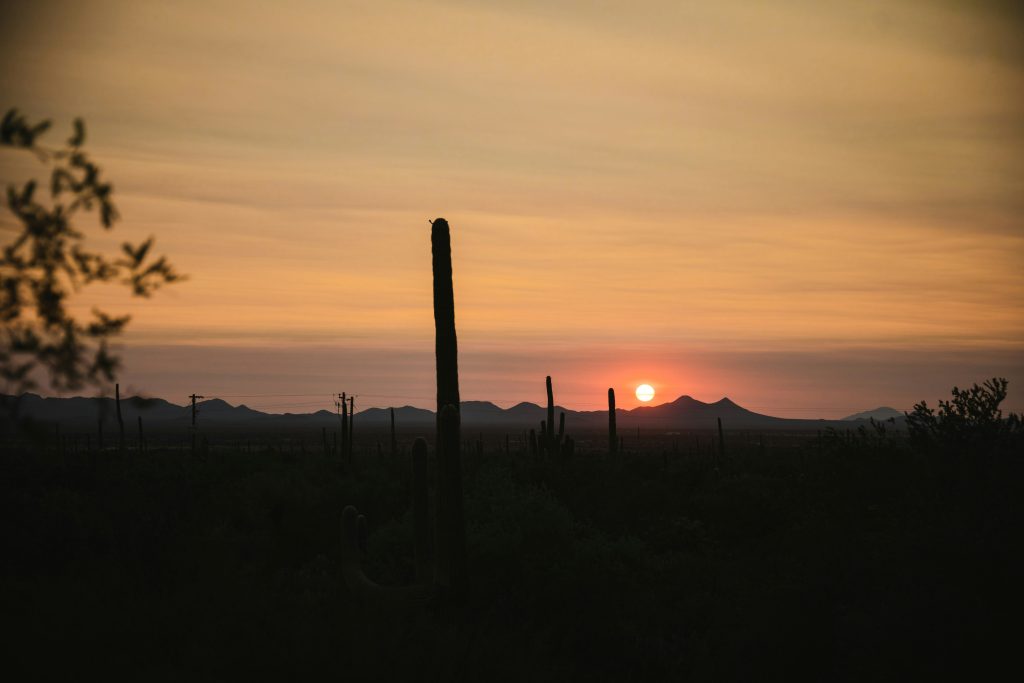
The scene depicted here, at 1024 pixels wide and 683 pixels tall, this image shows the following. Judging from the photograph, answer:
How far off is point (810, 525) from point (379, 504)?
35.7ft

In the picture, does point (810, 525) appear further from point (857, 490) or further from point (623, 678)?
point (623, 678)

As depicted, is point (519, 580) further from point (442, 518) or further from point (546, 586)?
point (442, 518)

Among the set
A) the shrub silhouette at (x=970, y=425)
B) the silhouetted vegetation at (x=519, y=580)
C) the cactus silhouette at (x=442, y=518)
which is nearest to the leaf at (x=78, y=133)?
the silhouetted vegetation at (x=519, y=580)

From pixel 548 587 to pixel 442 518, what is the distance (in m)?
2.93

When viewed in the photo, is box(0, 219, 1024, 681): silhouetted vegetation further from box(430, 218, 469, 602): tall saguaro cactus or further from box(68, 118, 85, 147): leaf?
box(68, 118, 85, 147): leaf

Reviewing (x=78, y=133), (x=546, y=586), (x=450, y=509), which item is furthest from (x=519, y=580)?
(x=78, y=133)

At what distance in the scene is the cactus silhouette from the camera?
12.5 meters

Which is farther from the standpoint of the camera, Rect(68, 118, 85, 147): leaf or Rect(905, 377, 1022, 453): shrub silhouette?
Rect(905, 377, 1022, 453): shrub silhouette

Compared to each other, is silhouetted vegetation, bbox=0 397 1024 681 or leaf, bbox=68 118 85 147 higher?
leaf, bbox=68 118 85 147

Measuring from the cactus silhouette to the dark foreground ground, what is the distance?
444 millimetres

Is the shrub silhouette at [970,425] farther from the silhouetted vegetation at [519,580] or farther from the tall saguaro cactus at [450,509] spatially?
the tall saguaro cactus at [450,509]

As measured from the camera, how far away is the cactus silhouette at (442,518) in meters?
12.5

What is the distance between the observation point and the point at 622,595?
629 inches

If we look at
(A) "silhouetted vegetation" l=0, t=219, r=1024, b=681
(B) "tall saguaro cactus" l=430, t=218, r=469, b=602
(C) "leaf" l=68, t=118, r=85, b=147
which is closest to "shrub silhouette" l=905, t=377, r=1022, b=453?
(A) "silhouetted vegetation" l=0, t=219, r=1024, b=681
